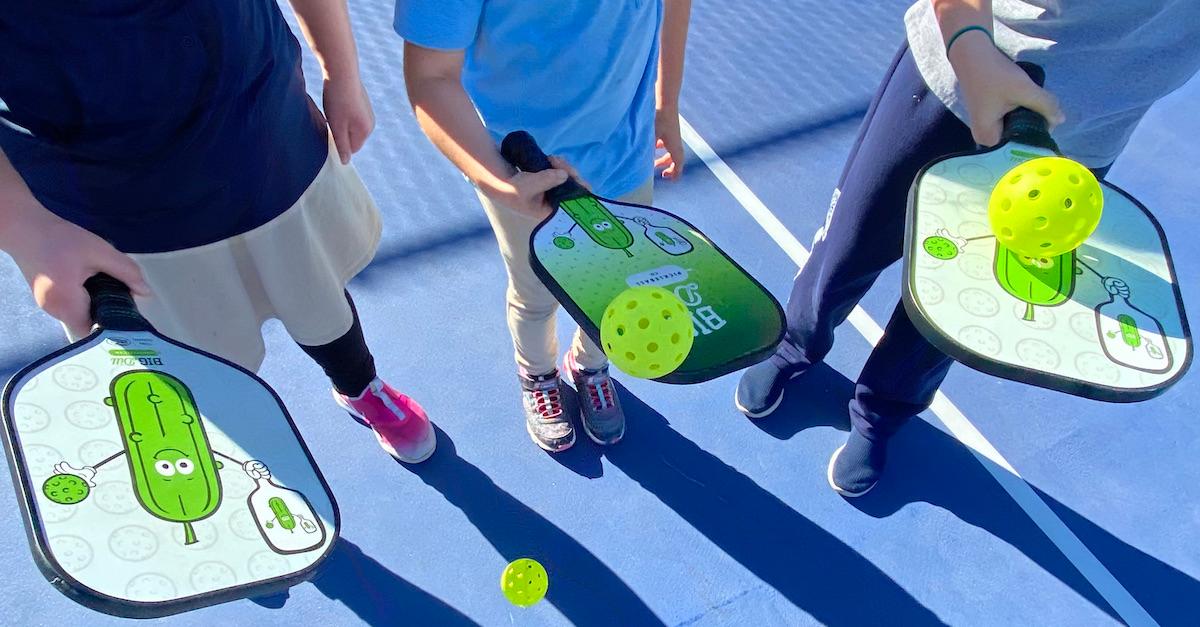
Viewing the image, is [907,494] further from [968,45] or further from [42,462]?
[42,462]

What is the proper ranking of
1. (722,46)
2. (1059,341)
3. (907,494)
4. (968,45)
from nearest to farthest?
1. (1059,341)
2. (968,45)
3. (907,494)
4. (722,46)

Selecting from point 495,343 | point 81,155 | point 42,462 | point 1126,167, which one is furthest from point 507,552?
point 1126,167

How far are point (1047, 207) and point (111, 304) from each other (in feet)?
4.77

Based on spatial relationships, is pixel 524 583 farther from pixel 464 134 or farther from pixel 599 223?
pixel 464 134

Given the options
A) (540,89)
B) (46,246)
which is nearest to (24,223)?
(46,246)

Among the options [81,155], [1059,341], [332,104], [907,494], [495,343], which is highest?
[81,155]

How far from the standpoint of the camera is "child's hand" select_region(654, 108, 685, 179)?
73.9 inches

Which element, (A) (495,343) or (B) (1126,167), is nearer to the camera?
(A) (495,343)

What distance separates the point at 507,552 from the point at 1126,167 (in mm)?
2880

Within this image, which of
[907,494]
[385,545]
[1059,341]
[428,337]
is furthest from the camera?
[428,337]

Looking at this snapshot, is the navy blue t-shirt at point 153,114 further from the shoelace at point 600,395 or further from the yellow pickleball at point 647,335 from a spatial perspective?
the shoelace at point 600,395

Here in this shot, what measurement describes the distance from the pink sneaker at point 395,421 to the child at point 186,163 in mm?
391

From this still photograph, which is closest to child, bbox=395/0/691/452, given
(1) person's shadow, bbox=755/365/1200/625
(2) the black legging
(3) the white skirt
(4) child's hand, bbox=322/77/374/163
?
(4) child's hand, bbox=322/77/374/163

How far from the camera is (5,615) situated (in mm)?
1902
